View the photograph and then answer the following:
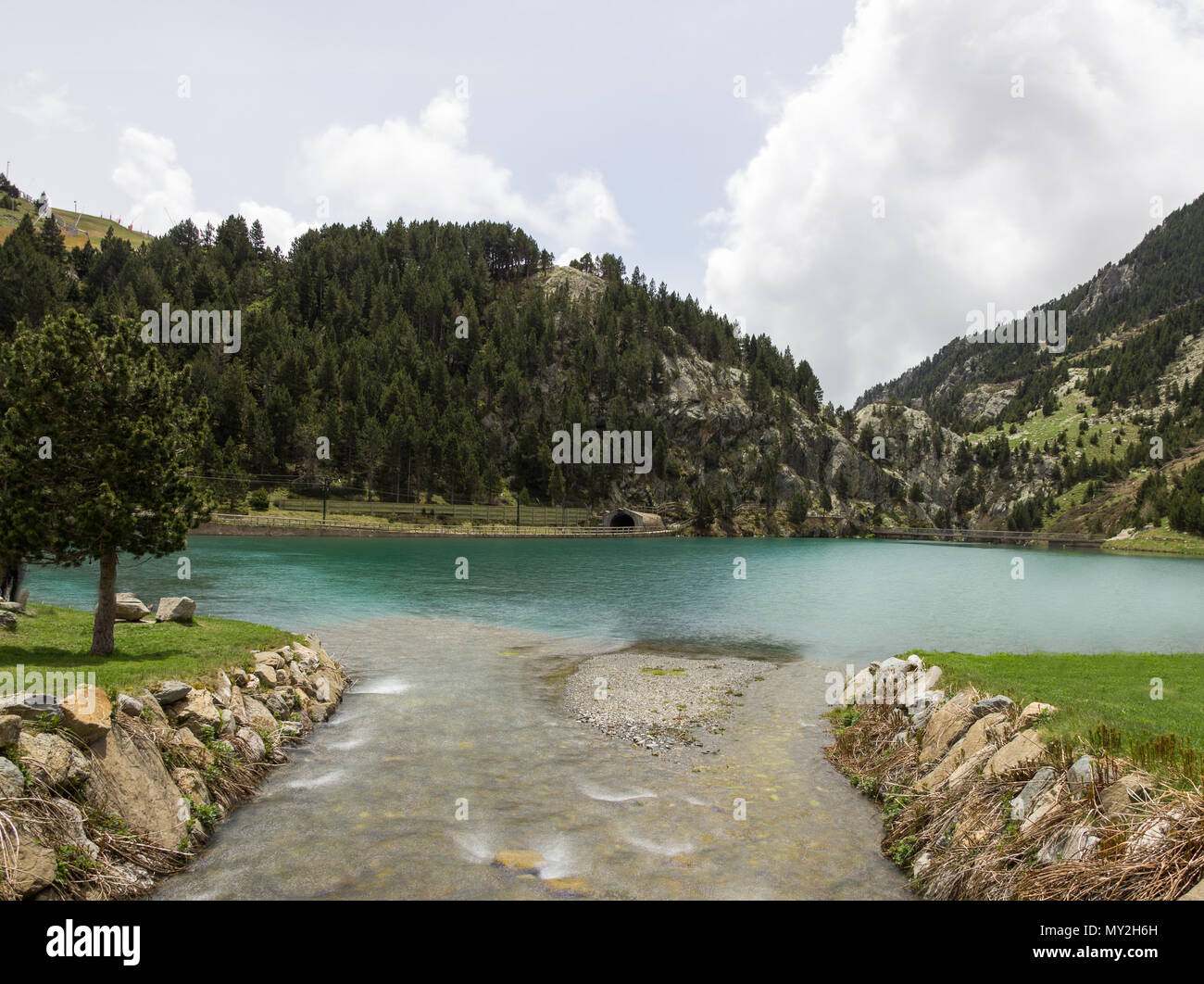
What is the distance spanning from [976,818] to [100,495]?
892 inches

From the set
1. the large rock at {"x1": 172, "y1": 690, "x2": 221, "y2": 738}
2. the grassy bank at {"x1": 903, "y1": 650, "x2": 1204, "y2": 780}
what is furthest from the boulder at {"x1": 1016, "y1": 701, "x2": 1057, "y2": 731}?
the large rock at {"x1": 172, "y1": 690, "x2": 221, "y2": 738}

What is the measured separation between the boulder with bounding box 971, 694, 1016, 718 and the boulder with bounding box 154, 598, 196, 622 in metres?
27.4

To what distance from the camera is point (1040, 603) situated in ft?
200

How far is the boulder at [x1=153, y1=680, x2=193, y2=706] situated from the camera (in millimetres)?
13914

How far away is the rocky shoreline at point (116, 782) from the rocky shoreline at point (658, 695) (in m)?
10.2

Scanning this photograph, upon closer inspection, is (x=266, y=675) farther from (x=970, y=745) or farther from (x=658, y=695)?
(x=970, y=745)

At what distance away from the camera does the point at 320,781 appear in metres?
15.2

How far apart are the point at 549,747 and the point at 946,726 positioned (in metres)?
10.7

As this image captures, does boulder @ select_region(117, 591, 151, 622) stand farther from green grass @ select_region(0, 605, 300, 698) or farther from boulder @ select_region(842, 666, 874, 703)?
boulder @ select_region(842, 666, 874, 703)

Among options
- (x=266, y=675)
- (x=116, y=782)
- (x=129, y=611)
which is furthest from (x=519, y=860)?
(x=129, y=611)

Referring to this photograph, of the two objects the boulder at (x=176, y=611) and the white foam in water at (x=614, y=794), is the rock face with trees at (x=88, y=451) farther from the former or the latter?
the white foam in water at (x=614, y=794)

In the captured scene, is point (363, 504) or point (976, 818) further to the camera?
point (363, 504)
